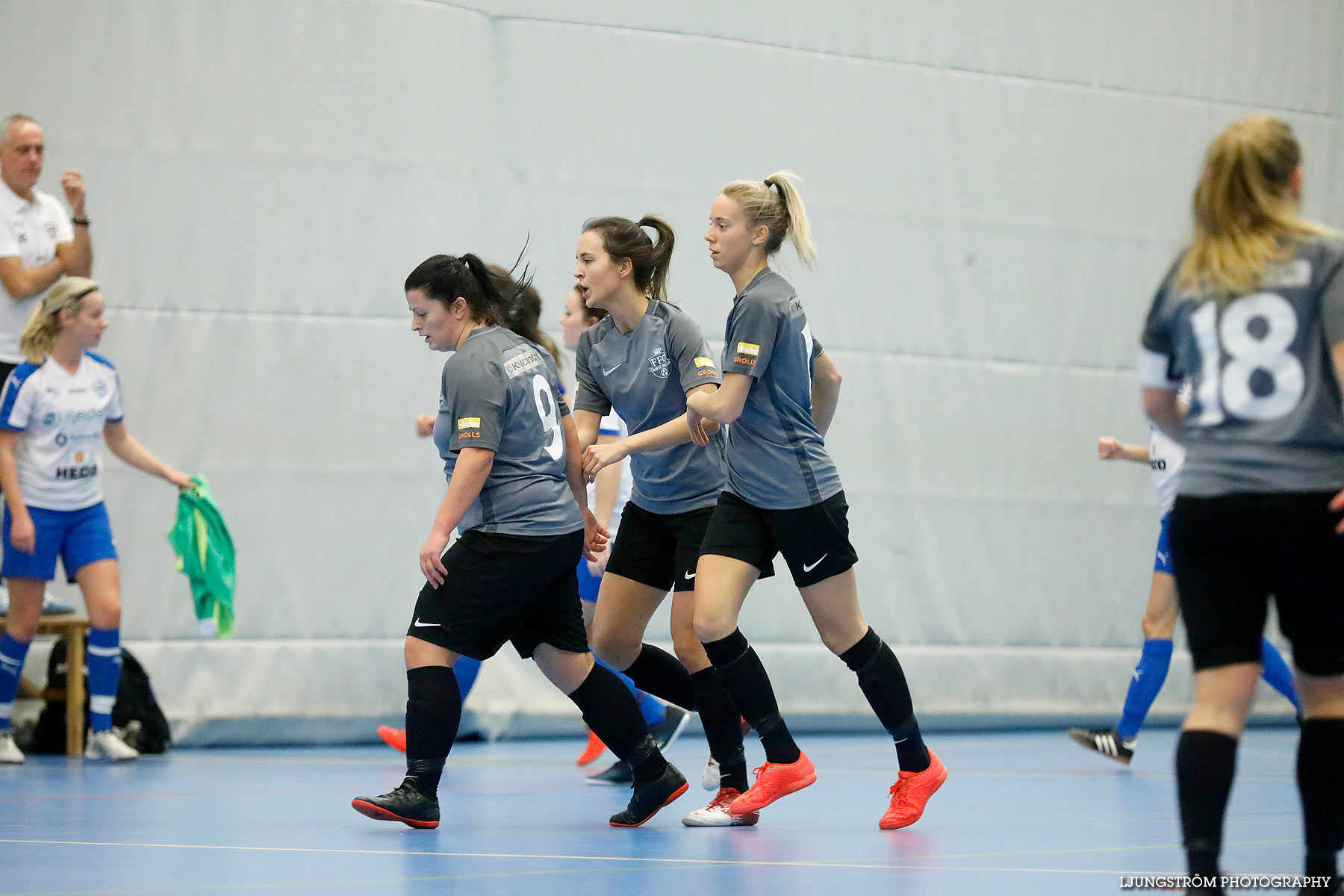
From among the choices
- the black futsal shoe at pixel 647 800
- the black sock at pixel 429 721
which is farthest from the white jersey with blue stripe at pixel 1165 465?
the black sock at pixel 429 721

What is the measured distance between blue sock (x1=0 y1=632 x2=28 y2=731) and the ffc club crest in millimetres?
3398

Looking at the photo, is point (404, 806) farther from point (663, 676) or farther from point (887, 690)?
point (887, 690)

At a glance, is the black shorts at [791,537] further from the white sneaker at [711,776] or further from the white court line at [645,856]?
the white sneaker at [711,776]

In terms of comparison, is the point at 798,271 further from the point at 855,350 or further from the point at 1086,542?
the point at 1086,542

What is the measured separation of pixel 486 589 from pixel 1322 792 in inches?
86.6

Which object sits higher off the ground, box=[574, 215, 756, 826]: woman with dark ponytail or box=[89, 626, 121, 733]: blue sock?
box=[574, 215, 756, 826]: woman with dark ponytail

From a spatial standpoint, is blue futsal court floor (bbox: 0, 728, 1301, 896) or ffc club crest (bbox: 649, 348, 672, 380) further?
ffc club crest (bbox: 649, 348, 672, 380)

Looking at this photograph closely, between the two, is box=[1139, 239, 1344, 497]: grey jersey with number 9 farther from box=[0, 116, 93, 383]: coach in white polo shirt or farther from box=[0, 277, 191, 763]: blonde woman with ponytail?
box=[0, 116, 93, 383]: coach in white polo shirt

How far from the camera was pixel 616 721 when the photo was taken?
4.41 metres

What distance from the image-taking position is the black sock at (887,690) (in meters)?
4.39

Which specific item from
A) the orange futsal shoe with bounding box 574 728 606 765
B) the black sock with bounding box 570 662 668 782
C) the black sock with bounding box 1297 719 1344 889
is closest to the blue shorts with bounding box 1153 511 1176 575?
the orange futsal shoe with bounding box 574 728 606 765

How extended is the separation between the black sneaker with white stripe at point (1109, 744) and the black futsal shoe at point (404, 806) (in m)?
3.22

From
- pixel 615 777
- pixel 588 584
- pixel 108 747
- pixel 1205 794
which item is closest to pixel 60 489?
pixel 108 747

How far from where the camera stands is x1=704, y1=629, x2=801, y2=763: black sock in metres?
4.38
